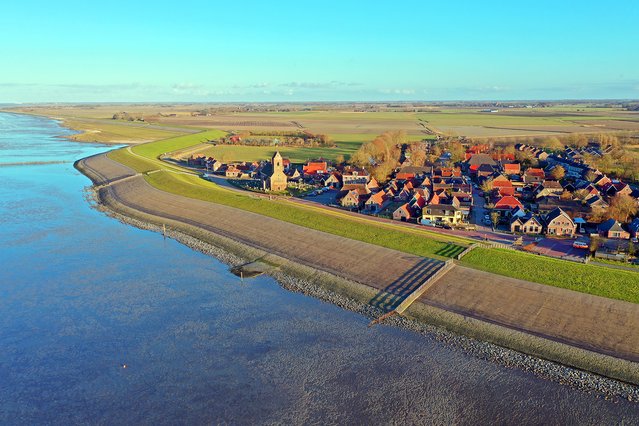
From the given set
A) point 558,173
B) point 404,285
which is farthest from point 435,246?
point 558,173

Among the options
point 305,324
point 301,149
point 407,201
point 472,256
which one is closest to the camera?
point 305,324

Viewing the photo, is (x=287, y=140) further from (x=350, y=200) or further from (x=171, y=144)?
(x=350, y=200)

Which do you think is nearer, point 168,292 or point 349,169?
point 168,292

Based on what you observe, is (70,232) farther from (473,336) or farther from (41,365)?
(473,336)

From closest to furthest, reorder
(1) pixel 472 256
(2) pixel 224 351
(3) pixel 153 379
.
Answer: (3) pixel 153 379
(2) pixel 224 351
(1) pixel 472 256

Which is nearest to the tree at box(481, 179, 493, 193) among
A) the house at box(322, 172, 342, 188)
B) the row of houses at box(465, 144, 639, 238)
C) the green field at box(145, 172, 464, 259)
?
the row of houses at box(465, 144, 639, 238)

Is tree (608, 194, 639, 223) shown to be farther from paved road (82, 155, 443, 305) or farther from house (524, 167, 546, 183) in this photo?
paved road (82, 155, 443, 305)

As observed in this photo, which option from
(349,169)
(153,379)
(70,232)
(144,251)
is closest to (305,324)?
(153,379)
